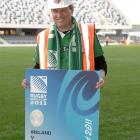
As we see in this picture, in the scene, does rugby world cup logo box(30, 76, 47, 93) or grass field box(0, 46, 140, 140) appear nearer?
rugby world cup logo box(30, 76, 47, 93)

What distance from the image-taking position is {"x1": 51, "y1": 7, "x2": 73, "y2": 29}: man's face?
4613 mm

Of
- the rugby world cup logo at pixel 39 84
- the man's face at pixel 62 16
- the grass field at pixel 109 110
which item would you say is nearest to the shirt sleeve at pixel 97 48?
the man's face at pixel 62 16

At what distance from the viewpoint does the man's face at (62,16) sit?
4613 mm

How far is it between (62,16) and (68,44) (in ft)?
0.78

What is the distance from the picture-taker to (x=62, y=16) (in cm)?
462

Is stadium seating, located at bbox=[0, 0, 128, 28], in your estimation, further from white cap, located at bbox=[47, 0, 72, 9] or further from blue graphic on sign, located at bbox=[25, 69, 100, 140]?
blue graphic on sign, located at bbox=[25, 69, 100, 140]

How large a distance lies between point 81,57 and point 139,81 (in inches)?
485

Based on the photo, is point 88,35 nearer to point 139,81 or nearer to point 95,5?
point 139,81

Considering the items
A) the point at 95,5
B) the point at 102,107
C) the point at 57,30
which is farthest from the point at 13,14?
the point at 57,30

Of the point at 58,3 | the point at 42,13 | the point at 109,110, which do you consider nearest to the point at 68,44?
the point at 58,3

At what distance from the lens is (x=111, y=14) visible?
317ft

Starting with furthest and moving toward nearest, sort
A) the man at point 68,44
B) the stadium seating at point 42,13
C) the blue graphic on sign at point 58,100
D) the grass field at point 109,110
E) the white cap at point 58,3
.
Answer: the stadium seating at point 42,13, the grass field at point 109,110, the man at point 68,44, the white cap at point 58,3, the blue graphic on sign at point 58,100

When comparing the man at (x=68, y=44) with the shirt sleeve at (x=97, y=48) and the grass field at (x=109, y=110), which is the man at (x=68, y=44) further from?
the grass field at (x=109, y=110)

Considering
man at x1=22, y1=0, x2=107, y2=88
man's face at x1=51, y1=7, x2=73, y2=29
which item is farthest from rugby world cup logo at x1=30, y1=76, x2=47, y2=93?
man's face at x1=51, y1=7, x2=73, y2=29
